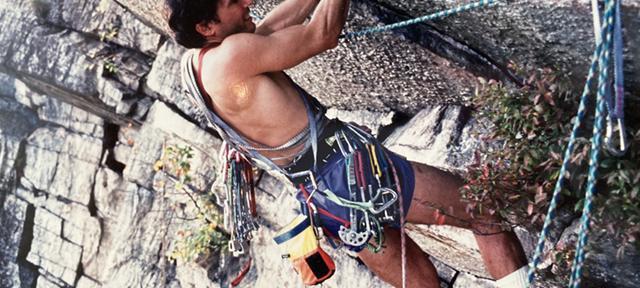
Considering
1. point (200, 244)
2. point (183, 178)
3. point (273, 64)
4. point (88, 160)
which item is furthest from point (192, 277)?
point (273, 64)

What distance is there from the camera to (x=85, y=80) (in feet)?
29.6

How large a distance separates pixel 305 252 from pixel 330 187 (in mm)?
393

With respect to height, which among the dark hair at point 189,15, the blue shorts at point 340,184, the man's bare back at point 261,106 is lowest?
the blue shorts at point 340,184

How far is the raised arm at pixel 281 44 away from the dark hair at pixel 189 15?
0.58ft

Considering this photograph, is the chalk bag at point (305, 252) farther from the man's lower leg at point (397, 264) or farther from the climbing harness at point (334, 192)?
the man's lower leg at point (397, 264)

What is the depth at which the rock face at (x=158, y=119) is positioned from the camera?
12.8 feet

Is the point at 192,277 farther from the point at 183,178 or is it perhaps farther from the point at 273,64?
the point at 273,64

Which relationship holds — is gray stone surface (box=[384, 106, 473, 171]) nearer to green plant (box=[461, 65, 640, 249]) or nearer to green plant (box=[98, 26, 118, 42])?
green plant (box=[461, 65, 640, 249])

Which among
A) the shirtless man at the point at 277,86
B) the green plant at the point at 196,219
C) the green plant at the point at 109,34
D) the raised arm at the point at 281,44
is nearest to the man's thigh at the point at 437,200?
the shirtless man at the point at 277,86

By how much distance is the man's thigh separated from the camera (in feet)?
12.4

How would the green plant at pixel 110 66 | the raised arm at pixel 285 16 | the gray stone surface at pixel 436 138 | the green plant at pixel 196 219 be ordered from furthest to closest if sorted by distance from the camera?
1. the green plant at pixel 110 66
2. the green plant at pixel 196 219
3. the gray stone surface at pixel 436 138
4. the raised arm at pixel 285 16

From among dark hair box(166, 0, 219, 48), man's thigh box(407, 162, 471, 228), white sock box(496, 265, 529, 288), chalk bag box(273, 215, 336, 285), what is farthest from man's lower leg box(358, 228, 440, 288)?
dark hair box(166, 0, 219, 48)

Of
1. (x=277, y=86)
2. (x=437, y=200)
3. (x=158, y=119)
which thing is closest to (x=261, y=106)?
(x=277, y=86)

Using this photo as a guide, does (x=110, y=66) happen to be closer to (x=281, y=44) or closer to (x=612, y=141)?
(x=281, y=44)
